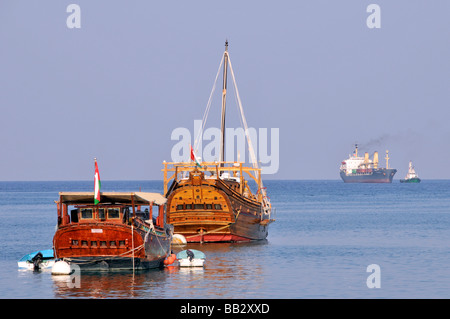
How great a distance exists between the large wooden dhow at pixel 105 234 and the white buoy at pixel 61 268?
0.26 meters

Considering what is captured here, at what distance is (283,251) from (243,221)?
5.80 m

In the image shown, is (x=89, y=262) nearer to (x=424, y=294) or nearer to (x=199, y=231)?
(x=424, y=294)

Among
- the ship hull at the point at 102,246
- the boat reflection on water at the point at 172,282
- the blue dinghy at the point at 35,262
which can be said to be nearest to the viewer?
the boat reflection on water at the point at 172,282

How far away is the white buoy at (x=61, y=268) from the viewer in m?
43.0

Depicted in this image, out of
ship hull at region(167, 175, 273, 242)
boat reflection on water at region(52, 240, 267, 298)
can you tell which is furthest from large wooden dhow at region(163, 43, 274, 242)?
boat reflection on water at region(52, 240, 267, 298)

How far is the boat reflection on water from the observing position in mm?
38062

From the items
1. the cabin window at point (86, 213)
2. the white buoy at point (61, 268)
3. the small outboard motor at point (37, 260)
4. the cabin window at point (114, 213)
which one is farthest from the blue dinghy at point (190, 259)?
the small outboard motor at point (37, 260)

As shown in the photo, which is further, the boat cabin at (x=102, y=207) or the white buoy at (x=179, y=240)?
the white buoy at (x=179, y=240)

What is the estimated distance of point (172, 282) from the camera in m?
41.6

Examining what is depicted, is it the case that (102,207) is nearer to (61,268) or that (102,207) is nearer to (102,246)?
(102,246)

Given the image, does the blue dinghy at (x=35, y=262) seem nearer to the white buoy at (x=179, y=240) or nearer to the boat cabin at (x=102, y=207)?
the boat cabin at (x=102, y=207)
